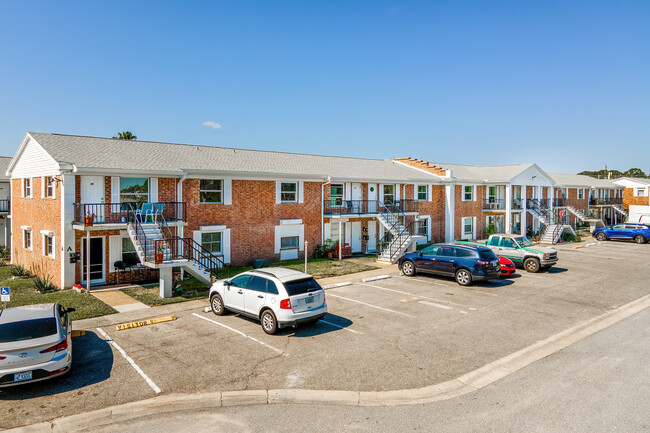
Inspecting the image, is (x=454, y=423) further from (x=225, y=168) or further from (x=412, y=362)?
(x=225, y=168)

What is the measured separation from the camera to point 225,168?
2212cm

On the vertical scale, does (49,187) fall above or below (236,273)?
above

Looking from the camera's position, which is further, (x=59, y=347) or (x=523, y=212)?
(x=523, y=212)

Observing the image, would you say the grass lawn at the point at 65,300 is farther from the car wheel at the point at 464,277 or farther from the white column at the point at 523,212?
the white column at the point at 523,212

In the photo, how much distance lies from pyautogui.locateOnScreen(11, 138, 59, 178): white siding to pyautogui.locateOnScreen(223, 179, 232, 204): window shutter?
24.8ft

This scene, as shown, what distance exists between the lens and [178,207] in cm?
1975

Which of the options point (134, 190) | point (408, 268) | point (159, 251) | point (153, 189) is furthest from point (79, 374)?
point (408, 268)

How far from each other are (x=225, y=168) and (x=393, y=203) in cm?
1318

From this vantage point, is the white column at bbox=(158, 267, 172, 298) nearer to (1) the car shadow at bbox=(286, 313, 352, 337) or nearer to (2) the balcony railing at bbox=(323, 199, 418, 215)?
(1) the car shadow at bbox=(286, 313, 352, 337)

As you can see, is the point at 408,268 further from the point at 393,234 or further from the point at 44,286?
the point at 44,286

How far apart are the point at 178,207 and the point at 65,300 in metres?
6.31

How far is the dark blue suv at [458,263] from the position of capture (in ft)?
59.0

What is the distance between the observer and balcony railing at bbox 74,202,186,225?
1734 centimetres

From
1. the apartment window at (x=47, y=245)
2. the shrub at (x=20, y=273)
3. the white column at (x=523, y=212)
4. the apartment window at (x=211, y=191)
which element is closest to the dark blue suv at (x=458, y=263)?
the apartment window at (x=211, y=191)
